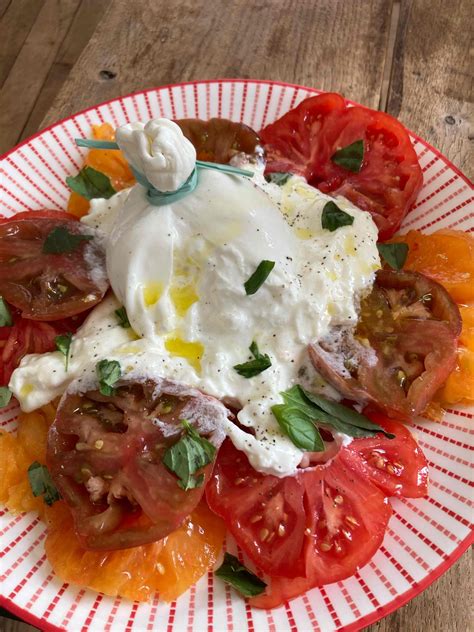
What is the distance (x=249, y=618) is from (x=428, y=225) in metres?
1.71

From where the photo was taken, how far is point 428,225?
2.58m

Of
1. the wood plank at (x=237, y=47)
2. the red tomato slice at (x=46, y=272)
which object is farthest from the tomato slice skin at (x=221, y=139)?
the wood plank at (x=237, y=47)

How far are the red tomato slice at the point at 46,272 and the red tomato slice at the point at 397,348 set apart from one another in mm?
926

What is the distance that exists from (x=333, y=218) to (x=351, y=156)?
44 centimetres

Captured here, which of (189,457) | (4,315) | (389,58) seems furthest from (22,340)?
(389,58)

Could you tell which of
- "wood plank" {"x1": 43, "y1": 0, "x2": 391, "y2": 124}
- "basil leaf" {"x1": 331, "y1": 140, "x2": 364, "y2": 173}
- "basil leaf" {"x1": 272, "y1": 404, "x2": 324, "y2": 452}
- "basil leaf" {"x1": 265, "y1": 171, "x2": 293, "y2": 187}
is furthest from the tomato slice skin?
"basil leaf" {"x1": 272, "y1": 404, "x2": 324, "y2": 452}

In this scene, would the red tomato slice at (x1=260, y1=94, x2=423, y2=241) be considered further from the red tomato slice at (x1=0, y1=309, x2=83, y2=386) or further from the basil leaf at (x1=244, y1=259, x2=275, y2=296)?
the red tomato slice at (x1=0, y1=309, x2=83, y2=386)

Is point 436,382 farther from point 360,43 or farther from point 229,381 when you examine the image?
point 360,43

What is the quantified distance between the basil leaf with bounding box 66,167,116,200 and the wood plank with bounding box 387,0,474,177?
63.8 inches

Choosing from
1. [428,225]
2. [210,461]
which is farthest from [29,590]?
[428,225]

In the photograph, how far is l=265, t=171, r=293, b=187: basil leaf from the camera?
2588 mm

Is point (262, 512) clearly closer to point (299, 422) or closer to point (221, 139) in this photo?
point (299, 422)

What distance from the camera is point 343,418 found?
2057 millimetres

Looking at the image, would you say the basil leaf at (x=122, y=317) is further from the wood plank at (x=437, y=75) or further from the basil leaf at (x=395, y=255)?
the wood plank at (x=437, y=75)
